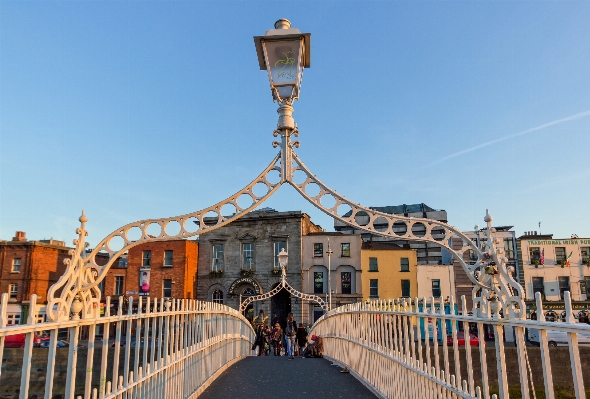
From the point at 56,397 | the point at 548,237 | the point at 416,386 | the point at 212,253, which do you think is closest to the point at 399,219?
the point at 416,386

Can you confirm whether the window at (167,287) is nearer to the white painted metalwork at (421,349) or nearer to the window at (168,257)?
the window at (168,257)

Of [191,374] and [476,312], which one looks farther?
[191,374]

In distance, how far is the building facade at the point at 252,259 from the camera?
35906mm

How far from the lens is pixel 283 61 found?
6832mm

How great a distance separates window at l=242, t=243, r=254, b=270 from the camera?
121 ft

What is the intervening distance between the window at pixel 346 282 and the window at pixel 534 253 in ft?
46.4

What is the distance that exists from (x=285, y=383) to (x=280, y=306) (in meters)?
28.7

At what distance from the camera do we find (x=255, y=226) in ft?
123

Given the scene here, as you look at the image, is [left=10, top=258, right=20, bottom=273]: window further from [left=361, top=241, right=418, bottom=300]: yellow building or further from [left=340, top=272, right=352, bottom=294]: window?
[left=361, top=241, right=418, bottom=300]: yellow building

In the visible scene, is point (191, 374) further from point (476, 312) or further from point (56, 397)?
point (56, 397)

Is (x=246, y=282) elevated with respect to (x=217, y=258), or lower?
lower

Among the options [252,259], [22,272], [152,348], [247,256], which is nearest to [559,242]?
[252,259]

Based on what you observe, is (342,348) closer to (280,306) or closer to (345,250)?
(345,250)

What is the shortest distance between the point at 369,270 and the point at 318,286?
4.33m
